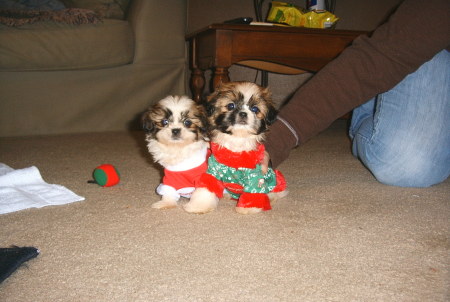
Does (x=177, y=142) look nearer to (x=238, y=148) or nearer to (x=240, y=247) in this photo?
(x=238, y=148)

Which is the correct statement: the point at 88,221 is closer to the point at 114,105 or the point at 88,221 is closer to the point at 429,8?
the point at 429,8

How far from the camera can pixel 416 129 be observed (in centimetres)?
176

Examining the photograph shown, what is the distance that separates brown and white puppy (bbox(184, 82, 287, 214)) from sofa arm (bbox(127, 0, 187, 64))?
177cm

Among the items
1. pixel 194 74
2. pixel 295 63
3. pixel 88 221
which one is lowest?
pixel 88 221

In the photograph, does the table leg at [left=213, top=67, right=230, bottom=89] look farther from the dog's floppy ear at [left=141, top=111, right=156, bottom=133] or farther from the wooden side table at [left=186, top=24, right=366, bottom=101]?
the dog's floppy ear at [left=141, top=111, right=156, bottom=133]

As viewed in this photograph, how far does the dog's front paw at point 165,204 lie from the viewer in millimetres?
1448

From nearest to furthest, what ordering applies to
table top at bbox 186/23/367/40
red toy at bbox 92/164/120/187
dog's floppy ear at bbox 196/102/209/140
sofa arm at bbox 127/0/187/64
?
dog's floppy ear at bbox 196/102/209/140 → red toy at bbox 92/164/120/187 → table top at bbox 186/23/367/40 → sofa arm at bbox 127/0/187/64

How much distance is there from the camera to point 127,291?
881mm

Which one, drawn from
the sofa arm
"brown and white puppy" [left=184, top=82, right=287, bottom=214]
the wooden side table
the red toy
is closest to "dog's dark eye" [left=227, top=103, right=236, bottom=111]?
"brown and white puppy" [left=184, top=82, right=287, bottom=214]

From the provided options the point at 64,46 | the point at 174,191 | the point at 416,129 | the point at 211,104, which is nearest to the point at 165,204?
the point at 174,191

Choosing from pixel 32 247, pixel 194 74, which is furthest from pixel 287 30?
pixel 32 247

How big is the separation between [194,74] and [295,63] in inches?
35.7

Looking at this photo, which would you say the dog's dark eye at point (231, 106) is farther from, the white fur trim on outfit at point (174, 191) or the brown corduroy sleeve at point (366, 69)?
the white fur trim on outfit at point (174, 191)

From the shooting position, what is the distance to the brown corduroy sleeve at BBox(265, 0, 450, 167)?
4.67 feet
